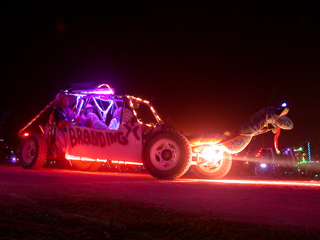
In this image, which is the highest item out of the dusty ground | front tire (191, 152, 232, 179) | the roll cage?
the roll cage

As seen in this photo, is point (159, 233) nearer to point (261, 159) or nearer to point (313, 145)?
point (261, 159)

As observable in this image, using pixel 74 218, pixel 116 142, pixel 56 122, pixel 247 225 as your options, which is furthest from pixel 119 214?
pixel 56 122

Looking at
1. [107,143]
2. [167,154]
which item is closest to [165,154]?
[167,154]

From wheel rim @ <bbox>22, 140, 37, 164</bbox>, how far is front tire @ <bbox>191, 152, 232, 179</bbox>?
463cm

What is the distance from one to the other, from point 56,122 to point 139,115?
7.40ft

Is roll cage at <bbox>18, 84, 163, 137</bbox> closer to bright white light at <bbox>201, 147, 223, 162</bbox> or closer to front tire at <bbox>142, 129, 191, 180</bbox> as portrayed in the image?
front tire at <bbox>142, 129, 191, 180</bbox>

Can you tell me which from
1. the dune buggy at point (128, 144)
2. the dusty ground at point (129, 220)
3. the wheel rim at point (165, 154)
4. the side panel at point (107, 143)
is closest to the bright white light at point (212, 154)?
the dune buggy at point (128, 144)

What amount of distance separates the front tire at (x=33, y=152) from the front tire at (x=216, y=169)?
13.7ft

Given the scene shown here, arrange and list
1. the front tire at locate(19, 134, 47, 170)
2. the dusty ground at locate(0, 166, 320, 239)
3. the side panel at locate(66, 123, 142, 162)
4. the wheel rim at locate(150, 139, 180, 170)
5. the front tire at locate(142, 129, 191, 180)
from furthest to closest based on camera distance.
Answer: the front tire at locate(19, 134, 47, 170)
the side panel at locate(66, 123, 142, 162)
the wheel rim at locate(150, 139, 180, 170)
the front tire at locate(142, 129, 191, 180)
the dusty ground at locate(0, 166, 320, 239)

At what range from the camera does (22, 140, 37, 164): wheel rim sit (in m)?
9.03

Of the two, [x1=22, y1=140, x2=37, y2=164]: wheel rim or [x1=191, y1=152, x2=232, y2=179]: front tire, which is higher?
[x1=22, y1=140, x2=37, y2=164]: wheel rim

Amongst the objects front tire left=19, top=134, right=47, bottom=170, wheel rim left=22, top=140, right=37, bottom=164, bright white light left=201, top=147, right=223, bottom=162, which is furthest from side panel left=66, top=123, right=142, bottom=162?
wheel rim left=22, top=140, right=37, bottom=164

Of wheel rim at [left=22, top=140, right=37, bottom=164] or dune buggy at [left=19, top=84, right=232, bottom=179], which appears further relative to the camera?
wheel rim at [left=22, top=140, right=37, bottom=164]

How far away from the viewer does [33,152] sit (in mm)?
Answer: 9086
